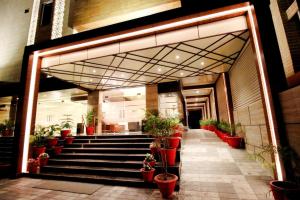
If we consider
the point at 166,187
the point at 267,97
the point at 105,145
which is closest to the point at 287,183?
the point at 267,97

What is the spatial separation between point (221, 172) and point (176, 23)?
4.58 meters

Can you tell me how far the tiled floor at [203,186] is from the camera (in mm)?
3203

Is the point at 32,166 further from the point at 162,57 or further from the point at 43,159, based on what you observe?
the point at 162,57

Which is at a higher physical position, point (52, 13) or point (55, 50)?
point (52, 13)

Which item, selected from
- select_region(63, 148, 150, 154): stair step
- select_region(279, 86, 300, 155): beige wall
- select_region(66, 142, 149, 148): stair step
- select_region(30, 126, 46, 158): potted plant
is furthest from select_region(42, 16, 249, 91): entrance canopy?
select_region(63, 148, 150, 154): stair step

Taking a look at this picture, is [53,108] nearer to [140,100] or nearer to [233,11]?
[140,100]

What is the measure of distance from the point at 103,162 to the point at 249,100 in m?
5.61

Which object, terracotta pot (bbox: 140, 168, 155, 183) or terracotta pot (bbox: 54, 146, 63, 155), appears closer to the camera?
terracotta pot (bbox: 140, 168, 155, 183)

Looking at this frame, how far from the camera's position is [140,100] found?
13859 mm

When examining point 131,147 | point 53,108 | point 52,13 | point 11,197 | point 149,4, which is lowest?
point 11,197

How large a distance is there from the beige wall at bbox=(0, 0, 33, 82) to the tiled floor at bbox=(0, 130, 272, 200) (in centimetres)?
1158

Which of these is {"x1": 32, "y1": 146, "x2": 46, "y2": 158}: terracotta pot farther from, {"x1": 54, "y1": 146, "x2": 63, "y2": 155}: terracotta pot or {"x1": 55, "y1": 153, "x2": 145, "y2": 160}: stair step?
{"x1": 55, "y1": 153, "x2": 145, "y2": 160}: stair step

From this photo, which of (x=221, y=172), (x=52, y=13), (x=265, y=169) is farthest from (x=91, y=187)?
(x=52, y=13)

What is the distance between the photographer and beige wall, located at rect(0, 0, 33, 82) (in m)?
12.6
